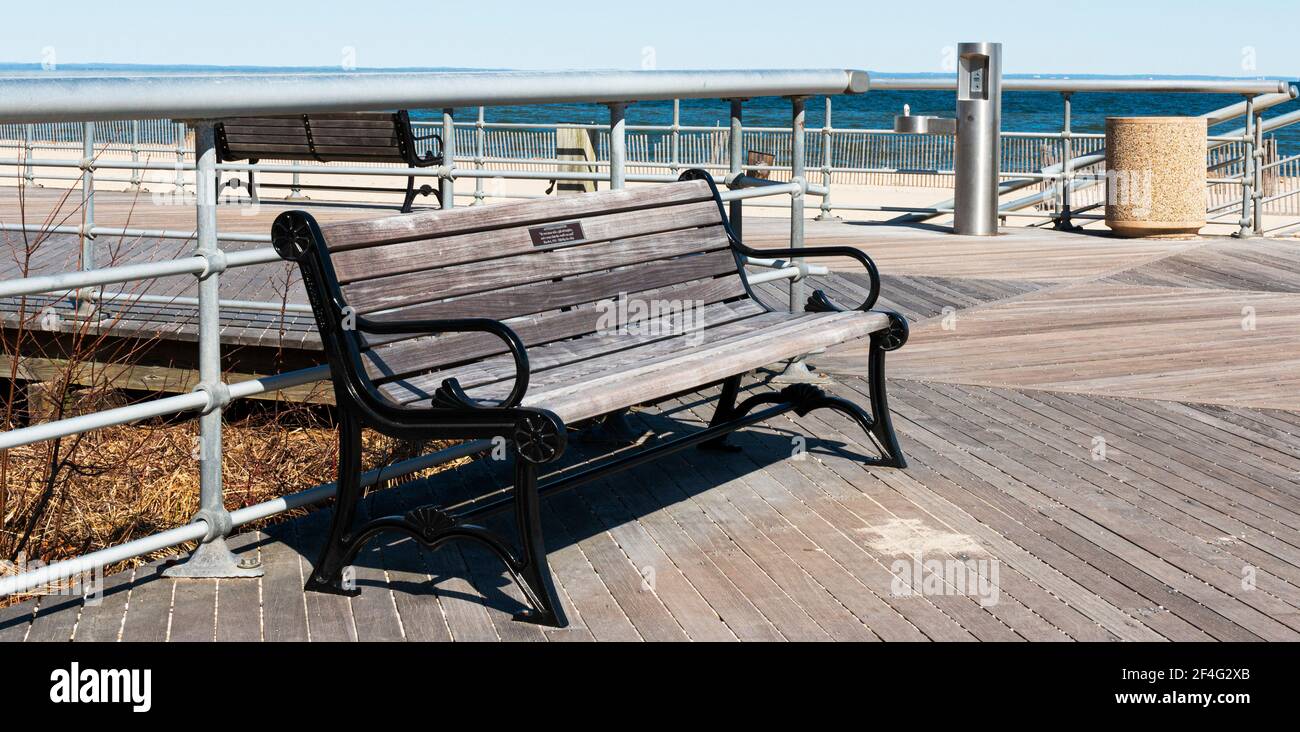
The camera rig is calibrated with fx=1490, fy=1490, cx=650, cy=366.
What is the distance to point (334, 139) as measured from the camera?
41.7 feet

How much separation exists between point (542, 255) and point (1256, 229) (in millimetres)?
9186

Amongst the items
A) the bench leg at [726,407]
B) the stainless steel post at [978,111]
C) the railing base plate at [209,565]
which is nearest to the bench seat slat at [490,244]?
the bench leg at [726,407]

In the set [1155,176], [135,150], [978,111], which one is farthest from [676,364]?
[135,150]

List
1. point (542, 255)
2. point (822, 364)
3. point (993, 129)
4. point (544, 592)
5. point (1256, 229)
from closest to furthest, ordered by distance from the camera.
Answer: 1. point (544, 592)
2. point (542, 255)
3. point (822, 364)
4. point (993, 129)
5. point (1256, 229)

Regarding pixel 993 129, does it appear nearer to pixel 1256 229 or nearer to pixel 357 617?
pixel 1256 229

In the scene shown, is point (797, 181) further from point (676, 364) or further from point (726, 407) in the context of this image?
point (676, 364)

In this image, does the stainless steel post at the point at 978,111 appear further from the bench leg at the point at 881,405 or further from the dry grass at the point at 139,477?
the bench leg at the point at 881,405

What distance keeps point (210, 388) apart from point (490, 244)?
32.4 inches

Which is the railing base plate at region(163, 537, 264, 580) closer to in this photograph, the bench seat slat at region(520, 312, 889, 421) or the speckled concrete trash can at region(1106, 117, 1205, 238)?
the bench seat slat at region(520, 312, 889, 421)

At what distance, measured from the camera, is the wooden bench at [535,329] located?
3.37 metres

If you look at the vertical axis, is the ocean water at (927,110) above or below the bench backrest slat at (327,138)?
above

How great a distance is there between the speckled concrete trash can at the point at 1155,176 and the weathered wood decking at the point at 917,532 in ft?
14.0
